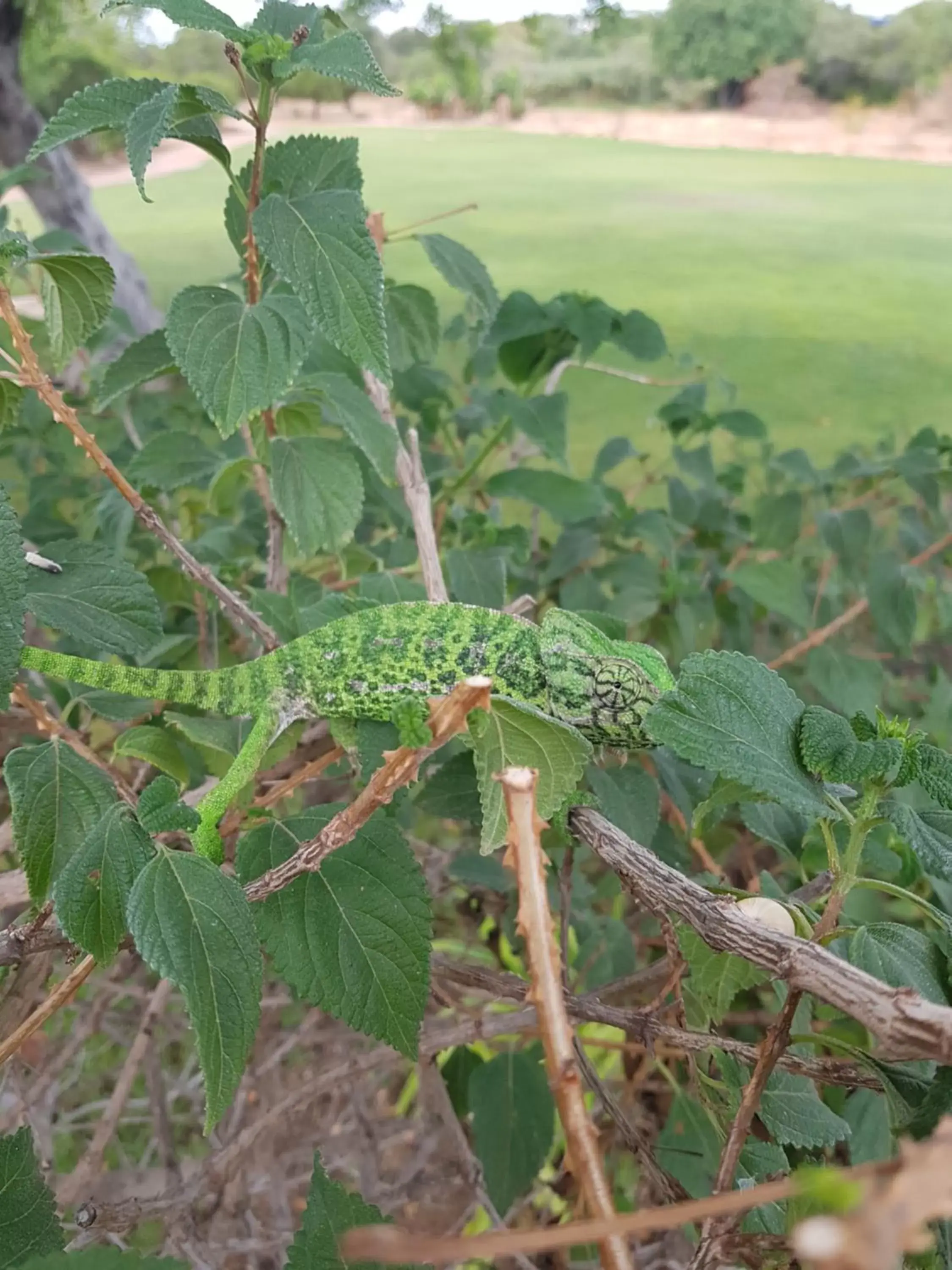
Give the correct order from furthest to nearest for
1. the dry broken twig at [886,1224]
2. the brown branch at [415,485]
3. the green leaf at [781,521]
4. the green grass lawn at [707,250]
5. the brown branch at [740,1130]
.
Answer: the green grass lawn at [707,250] < the green leaf at [781,521] < the brown branch at [415,485] < the brown branch at [740,1130] < the dry broken twig at [886,1224]

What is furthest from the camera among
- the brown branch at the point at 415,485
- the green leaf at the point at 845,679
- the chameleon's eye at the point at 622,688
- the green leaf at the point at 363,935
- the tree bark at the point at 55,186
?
the tree bark at the point at 55,186

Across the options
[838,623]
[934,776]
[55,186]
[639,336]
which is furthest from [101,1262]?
[55,186]

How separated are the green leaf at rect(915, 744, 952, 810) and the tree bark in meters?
1.84

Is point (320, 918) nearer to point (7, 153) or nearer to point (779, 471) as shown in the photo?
point (779, 471)

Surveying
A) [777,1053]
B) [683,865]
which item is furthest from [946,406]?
[777,1053]

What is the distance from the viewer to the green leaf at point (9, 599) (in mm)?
478

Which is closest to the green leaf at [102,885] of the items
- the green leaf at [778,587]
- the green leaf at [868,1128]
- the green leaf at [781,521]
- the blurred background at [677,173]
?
the green leaf at [868,1128]

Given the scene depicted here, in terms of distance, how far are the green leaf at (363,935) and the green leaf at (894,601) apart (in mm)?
902

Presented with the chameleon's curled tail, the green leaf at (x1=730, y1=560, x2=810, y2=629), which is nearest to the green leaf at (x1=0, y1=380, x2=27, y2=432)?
the chameleon's curled tail

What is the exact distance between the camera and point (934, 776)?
0.45 meters

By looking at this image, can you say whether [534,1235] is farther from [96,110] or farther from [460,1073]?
[460,1073]

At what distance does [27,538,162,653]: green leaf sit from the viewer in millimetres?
619

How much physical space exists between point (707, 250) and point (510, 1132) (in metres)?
2.52

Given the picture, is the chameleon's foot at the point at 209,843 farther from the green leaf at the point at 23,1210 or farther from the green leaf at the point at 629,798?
the green leaf at the point at 629,798
